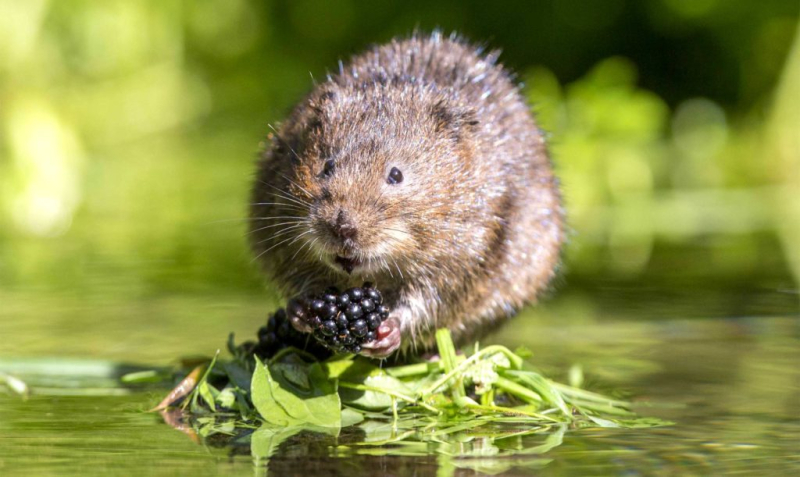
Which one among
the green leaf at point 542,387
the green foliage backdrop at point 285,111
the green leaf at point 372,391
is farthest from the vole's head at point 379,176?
the green foliage backdrop at point 285,111

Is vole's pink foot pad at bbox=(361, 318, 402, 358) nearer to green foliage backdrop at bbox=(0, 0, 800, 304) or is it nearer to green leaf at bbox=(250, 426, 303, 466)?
green leaf at bbox=(250, 426, 303, 466)

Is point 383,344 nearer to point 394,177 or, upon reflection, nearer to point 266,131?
point 394,177

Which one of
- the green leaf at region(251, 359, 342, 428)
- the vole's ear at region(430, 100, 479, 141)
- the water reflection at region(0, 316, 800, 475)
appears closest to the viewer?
the water reflection at region(0, 316, 800, 475)

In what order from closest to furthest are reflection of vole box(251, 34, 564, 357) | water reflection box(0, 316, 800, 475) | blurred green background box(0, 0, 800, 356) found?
water reflection box(0, 316, 800, 475) < reflection of vole box(251, 34, 564, 357) < blurred green background box(0, 0, 800, 356)

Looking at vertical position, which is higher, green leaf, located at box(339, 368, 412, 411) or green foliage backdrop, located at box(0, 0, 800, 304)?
green foliage backdrop, located at box(0, 0, 800, 304)

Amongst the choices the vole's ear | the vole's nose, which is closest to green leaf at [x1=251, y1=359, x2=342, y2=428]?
the vole's nose

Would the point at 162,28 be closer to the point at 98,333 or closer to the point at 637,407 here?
the point at 98,333

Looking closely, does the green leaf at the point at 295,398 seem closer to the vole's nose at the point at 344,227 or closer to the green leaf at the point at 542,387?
the vole's nose at the point at 344,227

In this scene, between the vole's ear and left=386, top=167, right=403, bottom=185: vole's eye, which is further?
the vole's ear
